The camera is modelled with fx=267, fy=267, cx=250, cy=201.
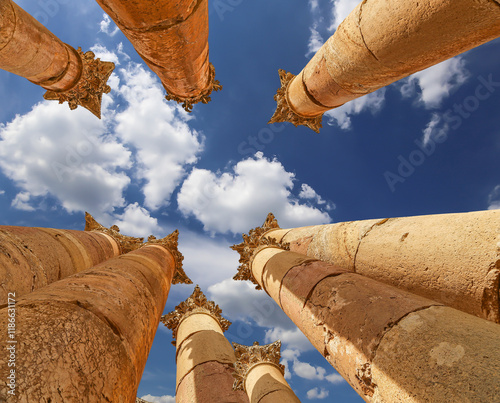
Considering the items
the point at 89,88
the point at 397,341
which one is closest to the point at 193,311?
the point at 397,341

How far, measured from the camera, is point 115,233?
1030 centimetres

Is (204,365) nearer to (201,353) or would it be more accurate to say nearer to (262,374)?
(201,353)

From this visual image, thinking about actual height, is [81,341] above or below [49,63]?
below

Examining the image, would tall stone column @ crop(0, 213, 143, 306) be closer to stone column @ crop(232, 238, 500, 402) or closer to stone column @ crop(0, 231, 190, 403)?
stone column @ crop(0, 231, 190, 403)

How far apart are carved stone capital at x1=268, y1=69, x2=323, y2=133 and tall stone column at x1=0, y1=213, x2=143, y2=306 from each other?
26.8 ft

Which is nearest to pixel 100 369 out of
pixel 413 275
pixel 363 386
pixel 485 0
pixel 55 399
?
pixel 55 399

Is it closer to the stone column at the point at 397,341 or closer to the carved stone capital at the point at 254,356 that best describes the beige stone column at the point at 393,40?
the stone column at the point at 397,341

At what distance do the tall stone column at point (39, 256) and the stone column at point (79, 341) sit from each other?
63cm

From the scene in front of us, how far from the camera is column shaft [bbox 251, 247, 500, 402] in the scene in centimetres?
229

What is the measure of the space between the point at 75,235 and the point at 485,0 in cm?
923

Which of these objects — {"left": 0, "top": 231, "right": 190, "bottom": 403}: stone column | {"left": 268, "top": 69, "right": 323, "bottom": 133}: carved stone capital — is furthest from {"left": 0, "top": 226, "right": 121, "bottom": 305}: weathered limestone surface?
{"left": 268, "top": 69, "right": 323, "bottom": 133}: carved stone capital

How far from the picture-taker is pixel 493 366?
217 centimetres

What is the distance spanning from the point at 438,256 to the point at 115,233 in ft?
33.5

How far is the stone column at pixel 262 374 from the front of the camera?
244 inches
